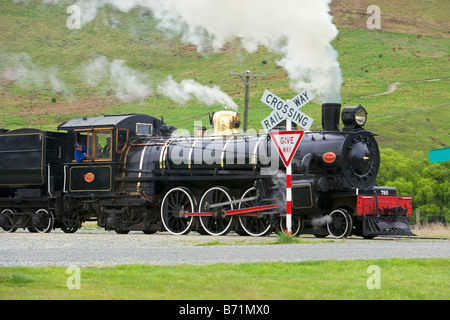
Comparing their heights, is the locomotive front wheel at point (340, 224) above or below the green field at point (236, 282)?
below

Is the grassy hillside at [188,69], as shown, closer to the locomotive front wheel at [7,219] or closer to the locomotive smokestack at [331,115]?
the locomotive front wheel at [7,219]

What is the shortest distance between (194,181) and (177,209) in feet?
3.50

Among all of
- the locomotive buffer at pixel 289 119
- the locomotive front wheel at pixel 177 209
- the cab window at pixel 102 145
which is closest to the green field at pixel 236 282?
the locomotive buffer at pixel 289 119

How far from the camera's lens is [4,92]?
116500 millimetres

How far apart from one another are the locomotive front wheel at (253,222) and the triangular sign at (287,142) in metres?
4.28

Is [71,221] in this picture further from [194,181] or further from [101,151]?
[194,181]

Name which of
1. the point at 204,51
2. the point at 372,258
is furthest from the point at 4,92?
the point at 372,258

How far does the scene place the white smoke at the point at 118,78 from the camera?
108 m

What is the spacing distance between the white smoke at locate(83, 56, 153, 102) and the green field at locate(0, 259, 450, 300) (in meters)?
95.2

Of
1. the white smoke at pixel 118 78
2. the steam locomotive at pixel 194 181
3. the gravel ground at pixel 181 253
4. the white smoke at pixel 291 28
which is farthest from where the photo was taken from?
the white smoke at pixel 118 78

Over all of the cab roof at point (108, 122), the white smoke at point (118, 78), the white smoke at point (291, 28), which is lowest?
the cab roof at point (108, 122)

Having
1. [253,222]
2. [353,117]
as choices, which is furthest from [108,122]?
[353,117]

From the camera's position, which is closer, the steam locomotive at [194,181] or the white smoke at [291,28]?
the steam locomotive at [194,181]

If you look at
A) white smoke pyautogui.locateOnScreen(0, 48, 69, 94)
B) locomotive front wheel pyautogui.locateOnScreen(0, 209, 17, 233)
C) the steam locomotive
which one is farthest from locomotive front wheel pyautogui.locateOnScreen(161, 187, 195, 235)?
white smoke pyautogui.locateOnScreen(0, 48, 69, 94)
